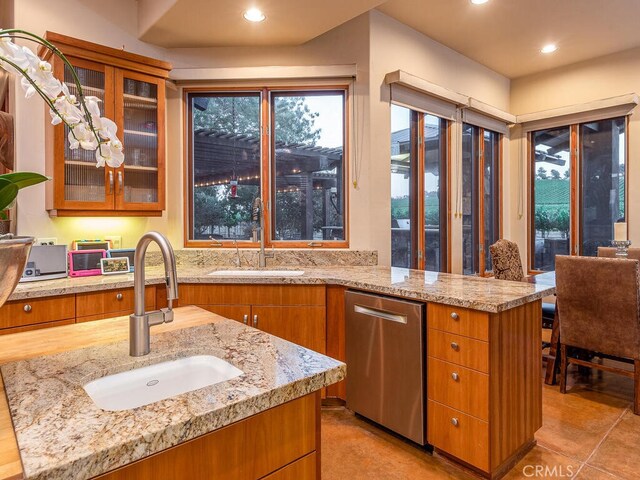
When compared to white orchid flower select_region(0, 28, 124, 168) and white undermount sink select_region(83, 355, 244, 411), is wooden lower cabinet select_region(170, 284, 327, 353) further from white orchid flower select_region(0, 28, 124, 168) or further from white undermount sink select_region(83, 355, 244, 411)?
white orchid flower select_region(0, 28, 124, 168)

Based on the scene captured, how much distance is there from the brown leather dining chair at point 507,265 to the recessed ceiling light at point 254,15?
2.41 meters

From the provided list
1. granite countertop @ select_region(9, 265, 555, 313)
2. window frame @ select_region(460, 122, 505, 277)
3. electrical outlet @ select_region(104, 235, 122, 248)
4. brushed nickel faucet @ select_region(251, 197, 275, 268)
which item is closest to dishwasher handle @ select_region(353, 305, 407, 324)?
granite countertop @ select_region(9, 265, 555, 313)

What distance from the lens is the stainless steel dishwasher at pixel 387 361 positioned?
2.08m

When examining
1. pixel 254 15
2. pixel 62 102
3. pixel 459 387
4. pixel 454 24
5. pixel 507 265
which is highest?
pixel 454 24

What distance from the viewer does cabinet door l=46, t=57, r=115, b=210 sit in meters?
2.56

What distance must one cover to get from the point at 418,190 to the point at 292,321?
6.45 ft

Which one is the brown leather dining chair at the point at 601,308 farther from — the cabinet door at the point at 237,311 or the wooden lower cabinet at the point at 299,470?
the wooden lower cabinet at the point at 299,470

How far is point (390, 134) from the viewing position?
3.32 m

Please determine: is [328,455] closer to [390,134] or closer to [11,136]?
[390,134]

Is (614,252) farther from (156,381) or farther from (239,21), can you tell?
(156,381)

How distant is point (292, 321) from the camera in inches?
102

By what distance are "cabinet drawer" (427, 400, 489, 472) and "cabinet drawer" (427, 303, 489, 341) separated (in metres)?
0.40

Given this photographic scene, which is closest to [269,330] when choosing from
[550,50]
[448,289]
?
[448,289]

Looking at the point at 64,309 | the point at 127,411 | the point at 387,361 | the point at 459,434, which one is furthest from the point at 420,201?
the point at 127,411
